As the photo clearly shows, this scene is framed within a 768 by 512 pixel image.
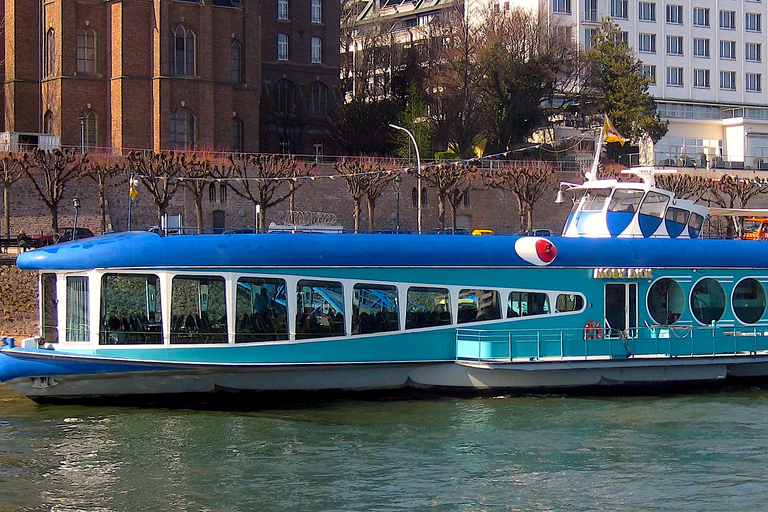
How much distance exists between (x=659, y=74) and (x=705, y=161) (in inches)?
386

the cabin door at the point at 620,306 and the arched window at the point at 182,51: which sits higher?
the arched window at the point at 182,51

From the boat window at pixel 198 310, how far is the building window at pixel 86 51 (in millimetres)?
42356

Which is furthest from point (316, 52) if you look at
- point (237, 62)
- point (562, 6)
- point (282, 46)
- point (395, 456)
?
point (395, 456)

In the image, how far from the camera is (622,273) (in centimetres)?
2170

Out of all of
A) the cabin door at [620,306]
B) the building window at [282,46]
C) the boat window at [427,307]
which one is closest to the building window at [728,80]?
the building window at [282,46]

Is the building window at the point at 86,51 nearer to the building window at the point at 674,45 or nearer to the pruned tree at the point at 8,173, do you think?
the pruned tree at the point at 8,173

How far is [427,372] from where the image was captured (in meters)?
20.5

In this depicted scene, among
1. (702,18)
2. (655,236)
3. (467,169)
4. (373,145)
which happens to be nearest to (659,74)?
(702,18)

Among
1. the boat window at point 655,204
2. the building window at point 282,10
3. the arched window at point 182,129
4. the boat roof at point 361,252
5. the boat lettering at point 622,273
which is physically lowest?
the boat lettering at point 622,273

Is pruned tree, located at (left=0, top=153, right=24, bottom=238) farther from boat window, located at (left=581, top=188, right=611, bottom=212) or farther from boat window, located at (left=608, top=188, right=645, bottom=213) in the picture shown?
boat window, located at (left=608, top=188, right=645, bottom=213)

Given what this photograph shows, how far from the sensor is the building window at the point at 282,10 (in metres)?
72.5

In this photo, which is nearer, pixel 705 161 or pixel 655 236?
pixel 655 236

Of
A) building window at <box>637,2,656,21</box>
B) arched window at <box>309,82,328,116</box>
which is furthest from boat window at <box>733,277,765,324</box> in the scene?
building window at <box>637,2,656,21</box>

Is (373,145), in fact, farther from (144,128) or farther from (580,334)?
(580,334)
